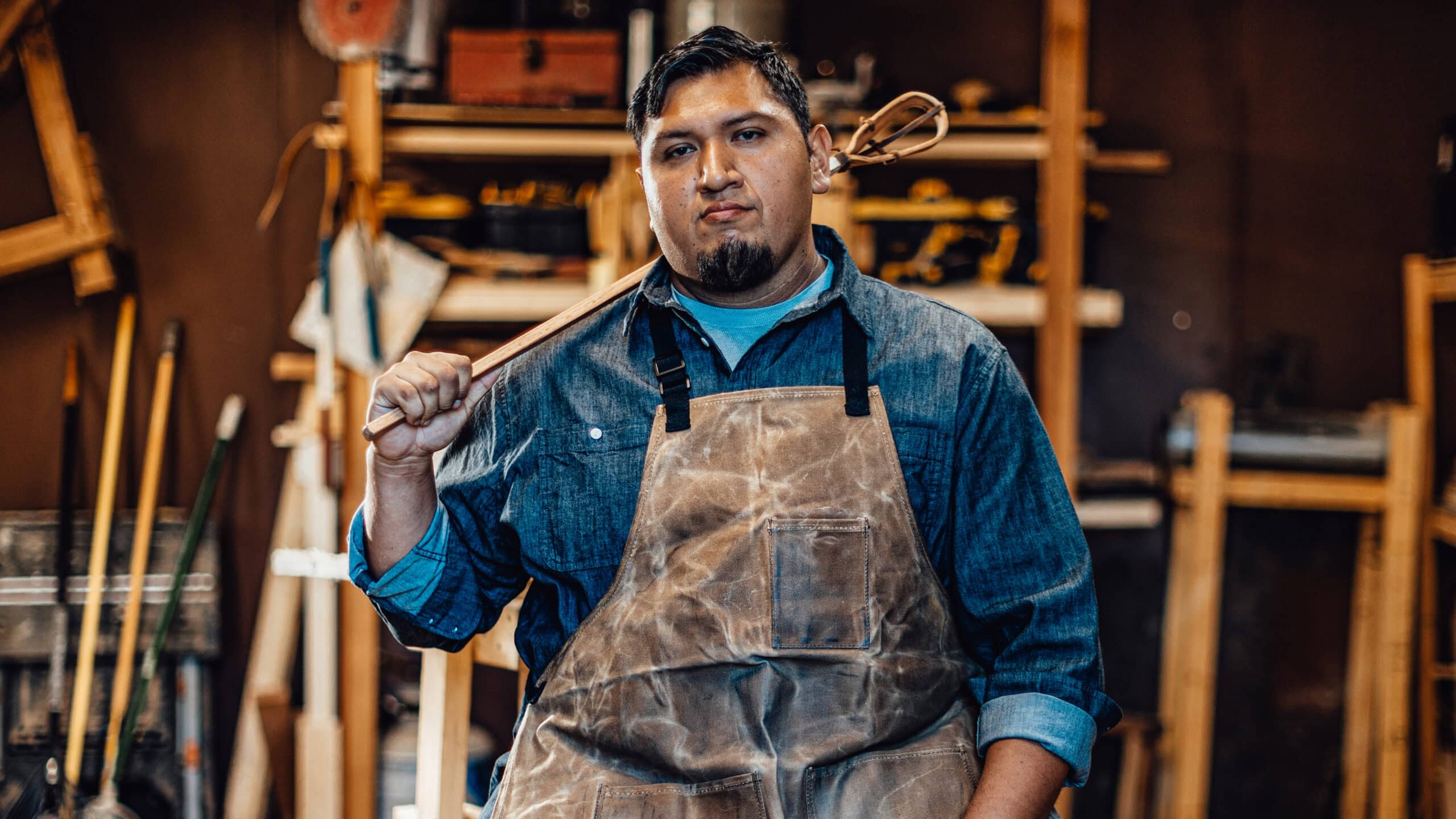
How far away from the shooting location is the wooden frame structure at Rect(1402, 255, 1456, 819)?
2.88 meters

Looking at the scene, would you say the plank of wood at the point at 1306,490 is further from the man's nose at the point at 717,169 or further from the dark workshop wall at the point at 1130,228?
the man's nose at the point at 717,169

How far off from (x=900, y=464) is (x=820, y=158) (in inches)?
19.5

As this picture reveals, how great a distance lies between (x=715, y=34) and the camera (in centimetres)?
148

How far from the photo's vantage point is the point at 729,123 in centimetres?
144

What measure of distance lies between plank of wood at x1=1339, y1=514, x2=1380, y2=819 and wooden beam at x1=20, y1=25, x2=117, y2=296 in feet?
12.1

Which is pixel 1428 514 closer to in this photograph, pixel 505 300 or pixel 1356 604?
pixel 1356 604

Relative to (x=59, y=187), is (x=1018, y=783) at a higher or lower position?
lower

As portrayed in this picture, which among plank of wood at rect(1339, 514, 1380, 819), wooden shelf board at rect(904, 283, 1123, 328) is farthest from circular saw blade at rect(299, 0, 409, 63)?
plank of wood at rect(1339, 514, 1380, 819)

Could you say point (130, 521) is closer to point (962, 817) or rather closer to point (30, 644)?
point (30, 644)

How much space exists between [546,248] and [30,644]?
5.97ft

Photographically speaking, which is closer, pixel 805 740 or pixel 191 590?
pixel 805 740

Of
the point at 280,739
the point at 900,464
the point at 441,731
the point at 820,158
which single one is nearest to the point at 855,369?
the point at 900,464

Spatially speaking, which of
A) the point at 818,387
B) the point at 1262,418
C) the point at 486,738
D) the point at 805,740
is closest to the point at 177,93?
the point at 486,738

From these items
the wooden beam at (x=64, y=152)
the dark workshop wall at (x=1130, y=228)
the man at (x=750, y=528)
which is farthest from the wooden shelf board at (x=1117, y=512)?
the wooden beam at (x=64, y=152)
